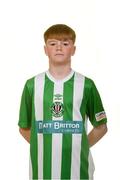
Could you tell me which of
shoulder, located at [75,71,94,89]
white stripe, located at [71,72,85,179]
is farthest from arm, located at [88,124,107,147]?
shoulder, located at [75,71,94,89]

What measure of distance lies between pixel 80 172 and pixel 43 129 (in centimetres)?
33

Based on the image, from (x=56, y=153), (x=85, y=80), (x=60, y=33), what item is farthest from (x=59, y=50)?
(x=56, y=153)

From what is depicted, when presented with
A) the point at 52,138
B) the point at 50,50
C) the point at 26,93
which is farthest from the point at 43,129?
the point at 50,50

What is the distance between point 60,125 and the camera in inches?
98.5

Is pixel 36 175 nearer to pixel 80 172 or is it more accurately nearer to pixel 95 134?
pixel 80 172

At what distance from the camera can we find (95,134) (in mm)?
2680

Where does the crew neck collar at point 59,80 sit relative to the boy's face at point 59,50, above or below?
below

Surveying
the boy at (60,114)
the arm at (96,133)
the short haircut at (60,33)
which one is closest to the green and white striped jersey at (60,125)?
the boy at (60,114)

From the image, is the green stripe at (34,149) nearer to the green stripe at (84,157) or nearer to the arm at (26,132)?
the arm at (26,132)

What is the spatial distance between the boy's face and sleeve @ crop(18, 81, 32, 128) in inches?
9.7

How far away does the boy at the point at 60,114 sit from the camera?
251cm

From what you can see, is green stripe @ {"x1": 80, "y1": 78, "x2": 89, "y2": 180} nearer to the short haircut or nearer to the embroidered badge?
the embroidered badge

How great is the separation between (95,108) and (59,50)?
0.41 metres

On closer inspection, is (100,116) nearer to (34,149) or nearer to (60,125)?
(60,125)
